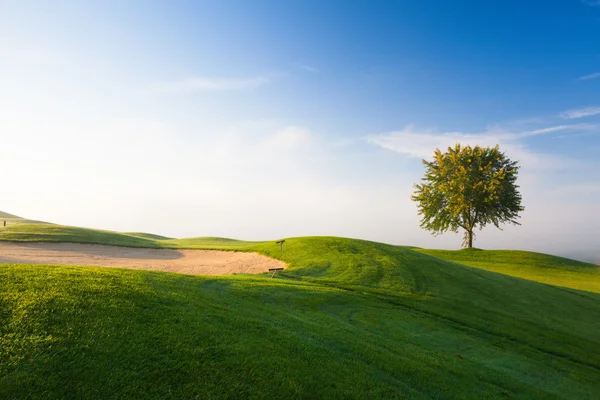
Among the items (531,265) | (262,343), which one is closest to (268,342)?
(262,343)

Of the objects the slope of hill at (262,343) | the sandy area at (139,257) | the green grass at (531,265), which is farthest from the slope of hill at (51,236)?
the green grass at (531,265)

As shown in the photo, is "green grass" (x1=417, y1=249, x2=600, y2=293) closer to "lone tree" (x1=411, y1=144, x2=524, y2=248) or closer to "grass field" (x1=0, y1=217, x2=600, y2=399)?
"lone tree" (x1=411, y1=144, x2=524, y2=248)

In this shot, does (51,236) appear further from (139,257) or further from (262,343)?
(262,343)

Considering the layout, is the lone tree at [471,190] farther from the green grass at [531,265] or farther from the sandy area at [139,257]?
the sandy area at [139,257]

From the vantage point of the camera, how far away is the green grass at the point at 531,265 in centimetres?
3148

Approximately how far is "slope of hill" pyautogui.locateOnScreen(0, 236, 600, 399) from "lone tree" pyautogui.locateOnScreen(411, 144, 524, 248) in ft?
100

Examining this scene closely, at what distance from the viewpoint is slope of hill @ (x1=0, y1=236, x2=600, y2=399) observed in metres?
4.66

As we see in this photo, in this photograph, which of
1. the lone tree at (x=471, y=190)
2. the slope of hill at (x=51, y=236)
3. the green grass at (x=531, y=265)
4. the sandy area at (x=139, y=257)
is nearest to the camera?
the sandy area at (x=139, y=257)

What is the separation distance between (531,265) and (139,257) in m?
39.6

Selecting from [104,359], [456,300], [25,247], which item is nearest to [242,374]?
[104,359]

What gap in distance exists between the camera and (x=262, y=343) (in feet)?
20.5

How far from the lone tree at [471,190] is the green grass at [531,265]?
17.6 ft

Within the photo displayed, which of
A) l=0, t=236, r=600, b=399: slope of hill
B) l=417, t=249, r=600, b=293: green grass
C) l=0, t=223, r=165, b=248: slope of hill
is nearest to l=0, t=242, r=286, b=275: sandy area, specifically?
l=0, t=223, r=165, b=248: slope of hill

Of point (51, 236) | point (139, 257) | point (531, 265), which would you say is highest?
point (51, 236)
